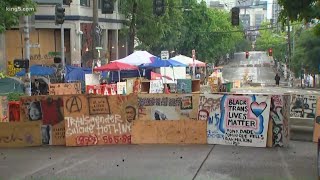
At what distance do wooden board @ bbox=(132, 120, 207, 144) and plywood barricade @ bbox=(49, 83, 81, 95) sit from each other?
1221 cm

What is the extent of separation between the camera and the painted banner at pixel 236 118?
13.6 metres

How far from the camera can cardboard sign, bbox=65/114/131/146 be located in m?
14.3

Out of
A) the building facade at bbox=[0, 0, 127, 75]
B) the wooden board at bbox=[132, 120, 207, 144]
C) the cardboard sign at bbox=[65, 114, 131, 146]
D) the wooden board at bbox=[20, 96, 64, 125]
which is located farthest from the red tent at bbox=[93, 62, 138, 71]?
the wooden board at bbox=[132, 120, 207, 144]

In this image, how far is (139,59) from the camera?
31.0 m

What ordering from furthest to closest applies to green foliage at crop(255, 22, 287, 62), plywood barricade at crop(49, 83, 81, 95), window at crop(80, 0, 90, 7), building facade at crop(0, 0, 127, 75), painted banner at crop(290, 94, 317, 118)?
green foliage at crop(255, 22, 287, 62) < window at crop(80, 0, 90, 7) < building facade at crop(0, 0, 127, 75) < plywood barricade at crop(49, 83, 81, 95) < painted banner at crop(290, 94, 317, 118)

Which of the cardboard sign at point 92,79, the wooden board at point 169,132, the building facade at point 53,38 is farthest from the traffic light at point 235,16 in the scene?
the wooden board at point 169,132

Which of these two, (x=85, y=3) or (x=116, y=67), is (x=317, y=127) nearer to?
(x=116, y=67)

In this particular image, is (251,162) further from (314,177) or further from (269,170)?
(314,177)

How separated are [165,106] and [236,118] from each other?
1994mm

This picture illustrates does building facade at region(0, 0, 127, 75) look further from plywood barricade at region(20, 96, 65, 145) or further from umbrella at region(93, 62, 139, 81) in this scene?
plywood barricade at region(20, 96, 65, 145)

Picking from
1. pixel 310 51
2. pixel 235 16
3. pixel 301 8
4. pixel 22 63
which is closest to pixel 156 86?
pixel 235 16

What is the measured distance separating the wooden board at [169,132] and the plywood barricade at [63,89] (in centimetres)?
1221

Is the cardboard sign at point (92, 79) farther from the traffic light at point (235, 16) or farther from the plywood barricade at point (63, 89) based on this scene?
the traffic light at point (235, 16)

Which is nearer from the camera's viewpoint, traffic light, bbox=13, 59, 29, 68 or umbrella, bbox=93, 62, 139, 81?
traffic light, bbox=13, 59, 29, 68
